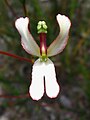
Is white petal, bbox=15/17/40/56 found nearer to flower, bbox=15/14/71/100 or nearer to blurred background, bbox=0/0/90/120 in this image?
flower, bbox=15/14/71/100

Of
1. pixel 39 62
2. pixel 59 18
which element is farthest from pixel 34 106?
pixel 59 18

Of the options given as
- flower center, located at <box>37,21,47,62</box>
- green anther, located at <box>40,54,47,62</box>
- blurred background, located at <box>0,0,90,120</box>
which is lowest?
blurred background, located at <box>0,0,90,120</box>

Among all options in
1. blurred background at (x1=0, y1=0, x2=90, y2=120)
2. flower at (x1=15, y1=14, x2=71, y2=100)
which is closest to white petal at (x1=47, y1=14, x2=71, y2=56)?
flower at (x1=15, y1=14, x2=71, y2=100)

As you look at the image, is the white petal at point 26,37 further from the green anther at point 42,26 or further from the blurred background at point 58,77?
the blurred background at point 58,77

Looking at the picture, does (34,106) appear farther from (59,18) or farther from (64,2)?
(59,18)

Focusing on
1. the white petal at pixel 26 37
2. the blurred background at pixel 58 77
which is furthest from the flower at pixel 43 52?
the blurred background at pixel 58 77

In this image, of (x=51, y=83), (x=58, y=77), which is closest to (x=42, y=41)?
(x=51, y=83)
